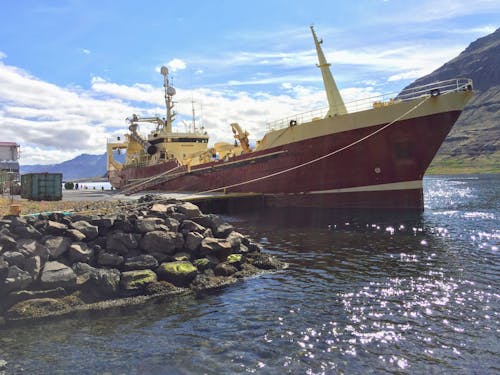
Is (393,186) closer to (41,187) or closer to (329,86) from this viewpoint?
(329,86)

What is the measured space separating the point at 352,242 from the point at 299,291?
6.76m

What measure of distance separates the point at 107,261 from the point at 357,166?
17.8m

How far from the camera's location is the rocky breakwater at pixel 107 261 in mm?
8922

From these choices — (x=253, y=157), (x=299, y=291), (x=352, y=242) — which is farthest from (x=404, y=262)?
(x=253, y=157)

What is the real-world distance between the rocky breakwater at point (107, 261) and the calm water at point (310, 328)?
2.52ft

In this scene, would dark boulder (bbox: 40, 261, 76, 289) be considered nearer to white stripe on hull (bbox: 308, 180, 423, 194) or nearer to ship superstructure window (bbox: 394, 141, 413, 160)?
white stripe on hull (bbox: 308, 180, 423, 194)

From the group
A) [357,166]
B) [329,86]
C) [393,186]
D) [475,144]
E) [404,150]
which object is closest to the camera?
[404,150]

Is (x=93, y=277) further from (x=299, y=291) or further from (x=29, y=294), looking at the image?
(x=299, y=291)

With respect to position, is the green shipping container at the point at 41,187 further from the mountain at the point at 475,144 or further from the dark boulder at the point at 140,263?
the mountain at the point at 475,144

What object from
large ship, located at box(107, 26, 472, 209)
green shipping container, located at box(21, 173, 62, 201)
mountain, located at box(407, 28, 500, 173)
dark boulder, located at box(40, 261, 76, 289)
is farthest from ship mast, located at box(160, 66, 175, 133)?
mountain, located at box(407, 28, 500, 173)

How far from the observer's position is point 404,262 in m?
12.8

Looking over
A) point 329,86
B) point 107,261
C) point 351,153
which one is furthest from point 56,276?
point 329,86

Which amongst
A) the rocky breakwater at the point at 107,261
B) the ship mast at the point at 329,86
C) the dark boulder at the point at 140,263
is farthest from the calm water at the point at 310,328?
the ship mast at the point at 329,86

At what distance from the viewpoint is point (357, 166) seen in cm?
2400
